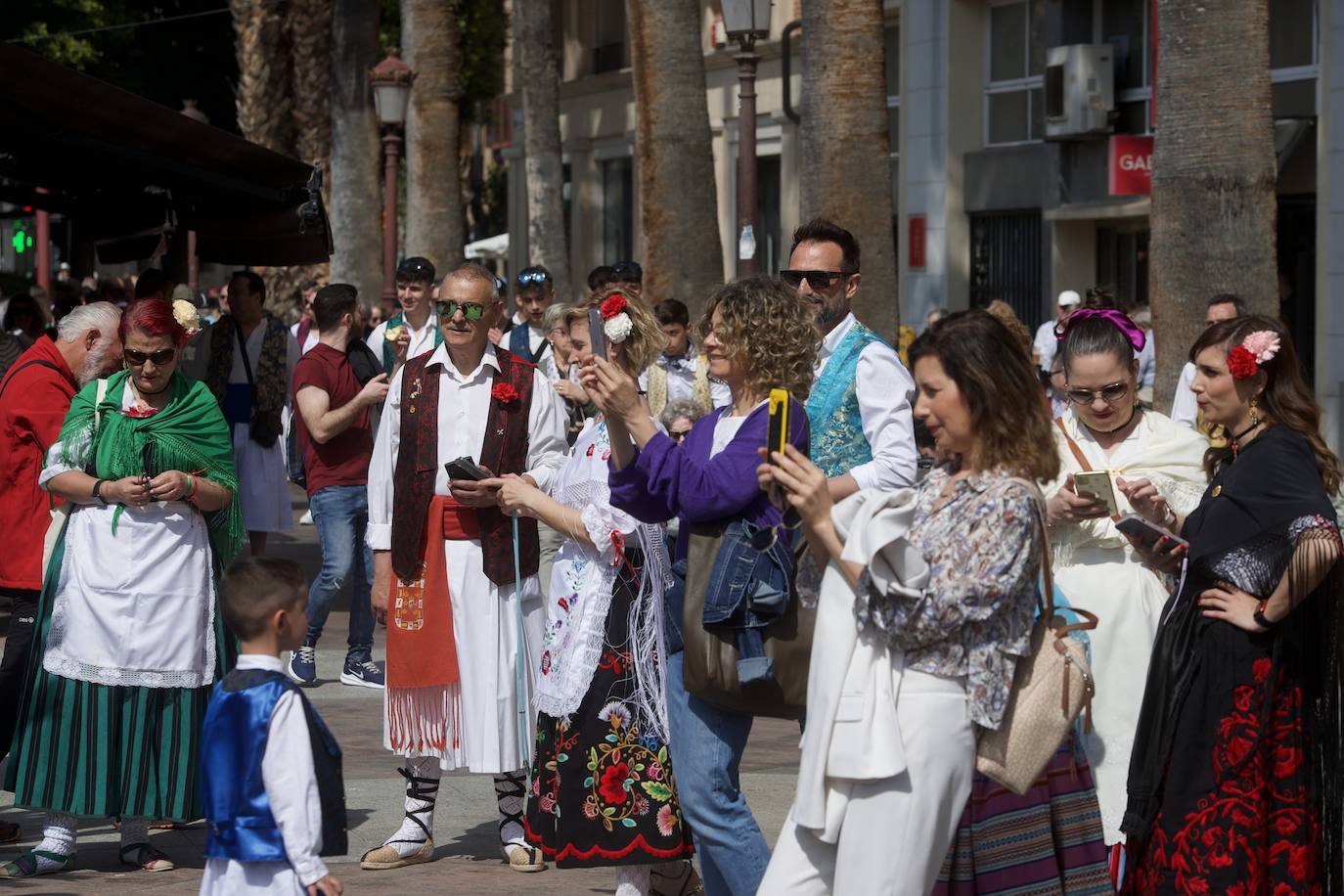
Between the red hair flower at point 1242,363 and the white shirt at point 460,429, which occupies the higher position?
the red hair flower at point 1242,363

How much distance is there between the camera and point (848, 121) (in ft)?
45.6

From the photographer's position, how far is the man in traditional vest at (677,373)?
32.7 feet

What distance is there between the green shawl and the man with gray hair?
0.40m

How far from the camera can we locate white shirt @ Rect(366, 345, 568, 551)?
22.8 ft

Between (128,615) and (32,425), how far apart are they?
1.04 metres

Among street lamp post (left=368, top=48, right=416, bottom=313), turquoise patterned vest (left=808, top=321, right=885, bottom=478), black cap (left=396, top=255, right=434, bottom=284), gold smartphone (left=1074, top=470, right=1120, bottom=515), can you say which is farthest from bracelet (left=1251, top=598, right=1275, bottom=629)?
street lamp post (left=368, top=48, right=416, bottom=313)

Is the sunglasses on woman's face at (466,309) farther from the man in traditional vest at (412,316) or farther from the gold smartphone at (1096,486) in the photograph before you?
the man in traditional vest at (412,316)

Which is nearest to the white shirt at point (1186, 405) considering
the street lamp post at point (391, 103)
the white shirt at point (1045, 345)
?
the white shirt at point (1045, 345)

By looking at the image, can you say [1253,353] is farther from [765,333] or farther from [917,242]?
[917,242]

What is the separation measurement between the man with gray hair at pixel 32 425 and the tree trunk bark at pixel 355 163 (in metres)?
16.7

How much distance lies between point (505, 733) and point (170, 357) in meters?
1.73

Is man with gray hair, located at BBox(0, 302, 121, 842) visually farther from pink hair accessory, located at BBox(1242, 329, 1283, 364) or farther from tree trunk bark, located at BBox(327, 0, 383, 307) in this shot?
tree trunk bark, located at BBox(327, 0, 383, 307)

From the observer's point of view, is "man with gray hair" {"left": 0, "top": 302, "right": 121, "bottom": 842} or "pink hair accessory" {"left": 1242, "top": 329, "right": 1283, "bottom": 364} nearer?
"pink hair accessory" {"left": 1242, "top": 329, "right": 1283, "bottom": 364}

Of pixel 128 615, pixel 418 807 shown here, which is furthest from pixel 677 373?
pixel 128 615
